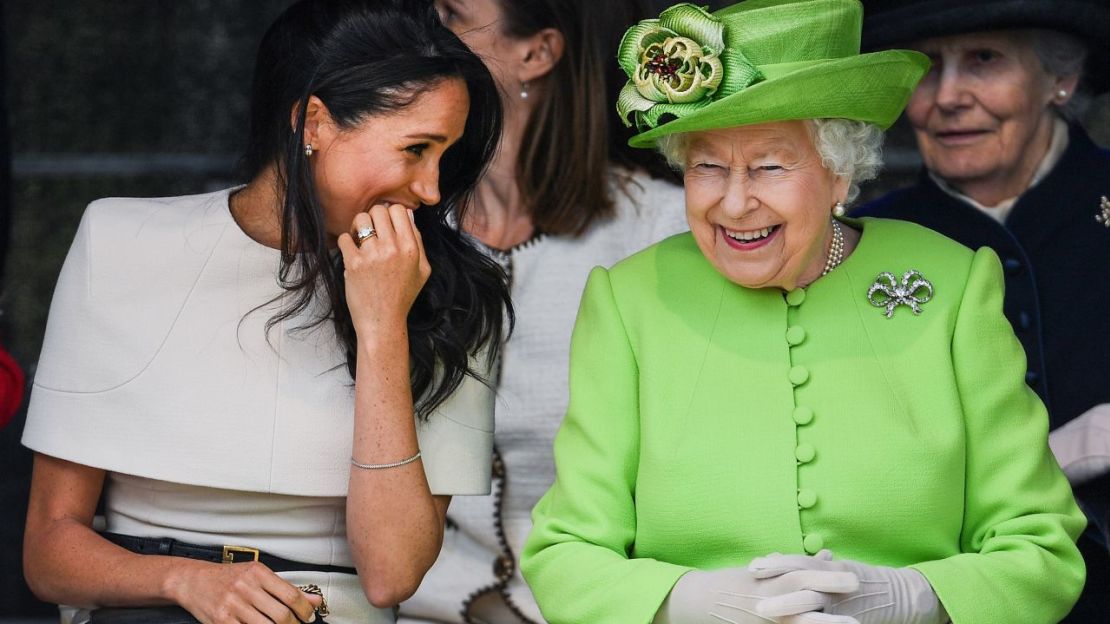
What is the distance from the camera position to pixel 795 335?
309 cm

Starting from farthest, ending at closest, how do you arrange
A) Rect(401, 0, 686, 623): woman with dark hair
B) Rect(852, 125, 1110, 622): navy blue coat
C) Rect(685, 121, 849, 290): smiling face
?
Rect(401, 0, 686, 623): woman with dark hair < Rect(852, 125, 1110, 622): navy blue coat < Rect(685, 121, 849, 290): smiling face

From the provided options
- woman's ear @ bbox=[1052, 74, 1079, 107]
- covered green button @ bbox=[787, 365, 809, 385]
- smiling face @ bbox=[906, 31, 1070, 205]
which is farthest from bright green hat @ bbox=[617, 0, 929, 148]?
woman's ear @ bbox=[1052, 74, 1079, 107]

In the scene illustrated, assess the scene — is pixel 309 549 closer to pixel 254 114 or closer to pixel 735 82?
pixel 254 114

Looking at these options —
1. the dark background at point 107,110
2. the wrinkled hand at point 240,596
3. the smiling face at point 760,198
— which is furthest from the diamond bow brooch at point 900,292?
the dark background at point 107,110

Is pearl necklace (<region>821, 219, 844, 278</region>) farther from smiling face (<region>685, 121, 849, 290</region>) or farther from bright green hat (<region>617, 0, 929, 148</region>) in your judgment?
bright green hat (<region>617, 0, 929, 148</region>)

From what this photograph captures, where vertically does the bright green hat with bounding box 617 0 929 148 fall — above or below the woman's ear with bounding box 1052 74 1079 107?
below

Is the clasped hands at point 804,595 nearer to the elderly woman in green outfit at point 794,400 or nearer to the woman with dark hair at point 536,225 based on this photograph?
the elderly woman in green outfit at point 794,400

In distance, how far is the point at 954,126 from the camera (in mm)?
3953

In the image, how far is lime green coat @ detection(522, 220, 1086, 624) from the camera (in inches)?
117

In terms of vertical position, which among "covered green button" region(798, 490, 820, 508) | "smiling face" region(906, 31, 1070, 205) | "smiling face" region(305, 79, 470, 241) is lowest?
"covered green button" region(798, 490, 820, 508)

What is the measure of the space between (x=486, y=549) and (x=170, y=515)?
1085 mm

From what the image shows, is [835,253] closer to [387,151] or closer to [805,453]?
[805,453]

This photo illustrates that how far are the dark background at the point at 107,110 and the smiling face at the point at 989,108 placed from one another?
1067 millimetres

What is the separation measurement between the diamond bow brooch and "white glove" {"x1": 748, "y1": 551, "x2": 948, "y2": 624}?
50 centimetres
